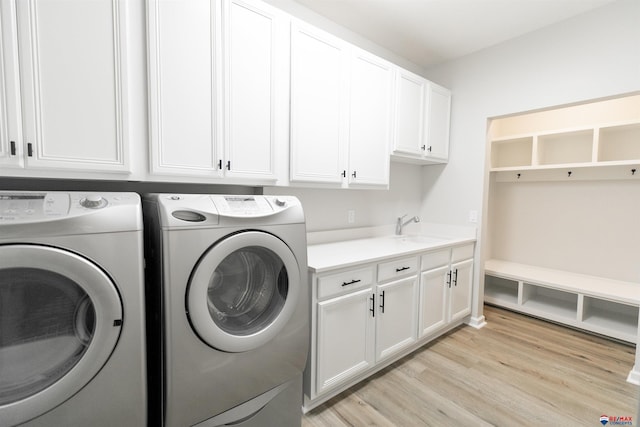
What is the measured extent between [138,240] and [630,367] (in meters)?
3.33

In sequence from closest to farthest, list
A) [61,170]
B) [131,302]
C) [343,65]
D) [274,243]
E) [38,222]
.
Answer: [38,222], [131,302], [61,170], [274,243], [343,65]

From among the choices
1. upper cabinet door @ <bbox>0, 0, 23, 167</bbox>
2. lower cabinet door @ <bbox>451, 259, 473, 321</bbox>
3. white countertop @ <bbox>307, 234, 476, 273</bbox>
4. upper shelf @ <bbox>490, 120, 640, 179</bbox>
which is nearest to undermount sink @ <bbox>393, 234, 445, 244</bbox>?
white countertop @ <bbox>307, 234, 476, 273</bbox>

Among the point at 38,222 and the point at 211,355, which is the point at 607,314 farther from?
the point at 38,222

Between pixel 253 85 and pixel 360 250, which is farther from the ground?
pixel 253 85

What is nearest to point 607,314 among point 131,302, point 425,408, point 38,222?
point 425,408

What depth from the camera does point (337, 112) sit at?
2.07 meters

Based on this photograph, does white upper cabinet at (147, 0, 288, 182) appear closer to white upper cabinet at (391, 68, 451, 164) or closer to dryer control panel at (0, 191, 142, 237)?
dryer control panel at (0, 191, 142, 237)

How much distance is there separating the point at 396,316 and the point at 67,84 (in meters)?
2.20

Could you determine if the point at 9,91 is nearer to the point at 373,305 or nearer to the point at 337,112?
the point at 337,112

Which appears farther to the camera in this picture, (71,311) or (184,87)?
(184,87)

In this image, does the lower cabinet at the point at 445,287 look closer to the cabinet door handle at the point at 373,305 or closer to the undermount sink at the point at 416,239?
the undermount sink at the point at 416,239

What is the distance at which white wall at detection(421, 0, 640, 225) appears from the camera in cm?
211

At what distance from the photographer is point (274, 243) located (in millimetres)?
1397

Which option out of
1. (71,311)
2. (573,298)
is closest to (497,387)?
(573,298)
